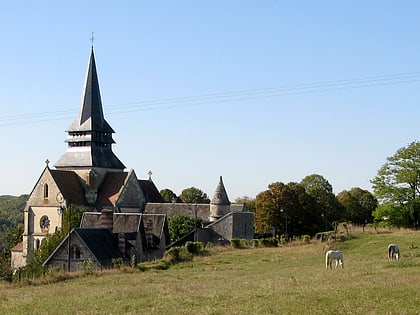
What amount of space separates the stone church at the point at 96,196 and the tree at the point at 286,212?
14.7ft

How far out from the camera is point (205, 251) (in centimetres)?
4809

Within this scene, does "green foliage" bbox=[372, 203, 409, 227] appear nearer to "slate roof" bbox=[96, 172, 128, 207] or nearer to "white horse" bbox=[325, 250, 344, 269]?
"slate roof" bbox=[96, 172, 128, 207]

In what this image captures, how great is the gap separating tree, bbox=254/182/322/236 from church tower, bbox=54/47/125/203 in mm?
17947

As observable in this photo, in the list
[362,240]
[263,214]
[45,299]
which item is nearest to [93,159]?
[263,214]

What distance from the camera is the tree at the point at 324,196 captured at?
9144 centimetres

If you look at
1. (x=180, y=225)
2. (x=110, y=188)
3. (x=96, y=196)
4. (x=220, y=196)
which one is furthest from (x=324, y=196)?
(x=96, y=196)

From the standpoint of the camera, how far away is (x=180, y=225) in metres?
70.0

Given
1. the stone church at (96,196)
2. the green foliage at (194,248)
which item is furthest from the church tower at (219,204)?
the green foliage at (194,248)

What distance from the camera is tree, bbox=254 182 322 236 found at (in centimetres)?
8106

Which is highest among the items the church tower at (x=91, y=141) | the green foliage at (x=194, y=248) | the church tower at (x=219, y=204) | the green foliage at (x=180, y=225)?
the church tower at (x=91, y=141)

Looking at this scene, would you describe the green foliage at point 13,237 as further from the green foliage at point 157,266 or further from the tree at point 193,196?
the green foliage at point 157,266

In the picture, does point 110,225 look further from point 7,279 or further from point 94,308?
point 94,308

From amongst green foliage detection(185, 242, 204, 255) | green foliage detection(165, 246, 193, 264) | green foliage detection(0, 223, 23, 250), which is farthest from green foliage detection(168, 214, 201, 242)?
green foliage detection(0, 223, 23, 250)

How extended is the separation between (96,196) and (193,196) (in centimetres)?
4633
